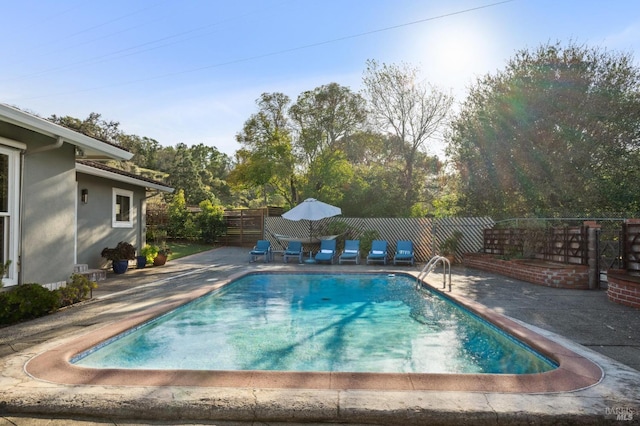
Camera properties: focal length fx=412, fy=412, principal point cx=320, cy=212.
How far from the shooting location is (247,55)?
15.1 m

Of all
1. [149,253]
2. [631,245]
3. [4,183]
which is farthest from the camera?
[149,253]

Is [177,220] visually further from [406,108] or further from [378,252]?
[406,108]

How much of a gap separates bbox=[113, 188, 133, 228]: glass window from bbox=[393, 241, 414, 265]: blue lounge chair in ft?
27.9

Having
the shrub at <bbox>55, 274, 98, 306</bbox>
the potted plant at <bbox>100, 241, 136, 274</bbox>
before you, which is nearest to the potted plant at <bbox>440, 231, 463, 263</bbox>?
the potted plant at <bbox>100, 241, 136, 274</bbox>

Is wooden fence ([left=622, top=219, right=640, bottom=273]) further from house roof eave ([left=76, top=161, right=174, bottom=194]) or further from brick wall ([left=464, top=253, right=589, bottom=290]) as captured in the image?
house roof eave ([left=76, top=161, right=174, bottom=194])

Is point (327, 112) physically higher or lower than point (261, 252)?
higher

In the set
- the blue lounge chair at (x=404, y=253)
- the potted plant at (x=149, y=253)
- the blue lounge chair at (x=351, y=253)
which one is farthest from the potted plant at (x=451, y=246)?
the potted plant at (x=149, y=253)

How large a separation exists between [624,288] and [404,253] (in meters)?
7.58

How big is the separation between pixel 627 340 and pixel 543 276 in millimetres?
4647

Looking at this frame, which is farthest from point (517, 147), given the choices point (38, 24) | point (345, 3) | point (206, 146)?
point (206, 146)

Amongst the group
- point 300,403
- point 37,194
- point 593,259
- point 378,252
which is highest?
point 37,194

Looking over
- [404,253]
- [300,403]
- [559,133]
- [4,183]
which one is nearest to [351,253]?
[404,253]

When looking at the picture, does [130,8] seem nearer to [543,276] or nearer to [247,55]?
[247,55]

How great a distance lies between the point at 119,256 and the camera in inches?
429
